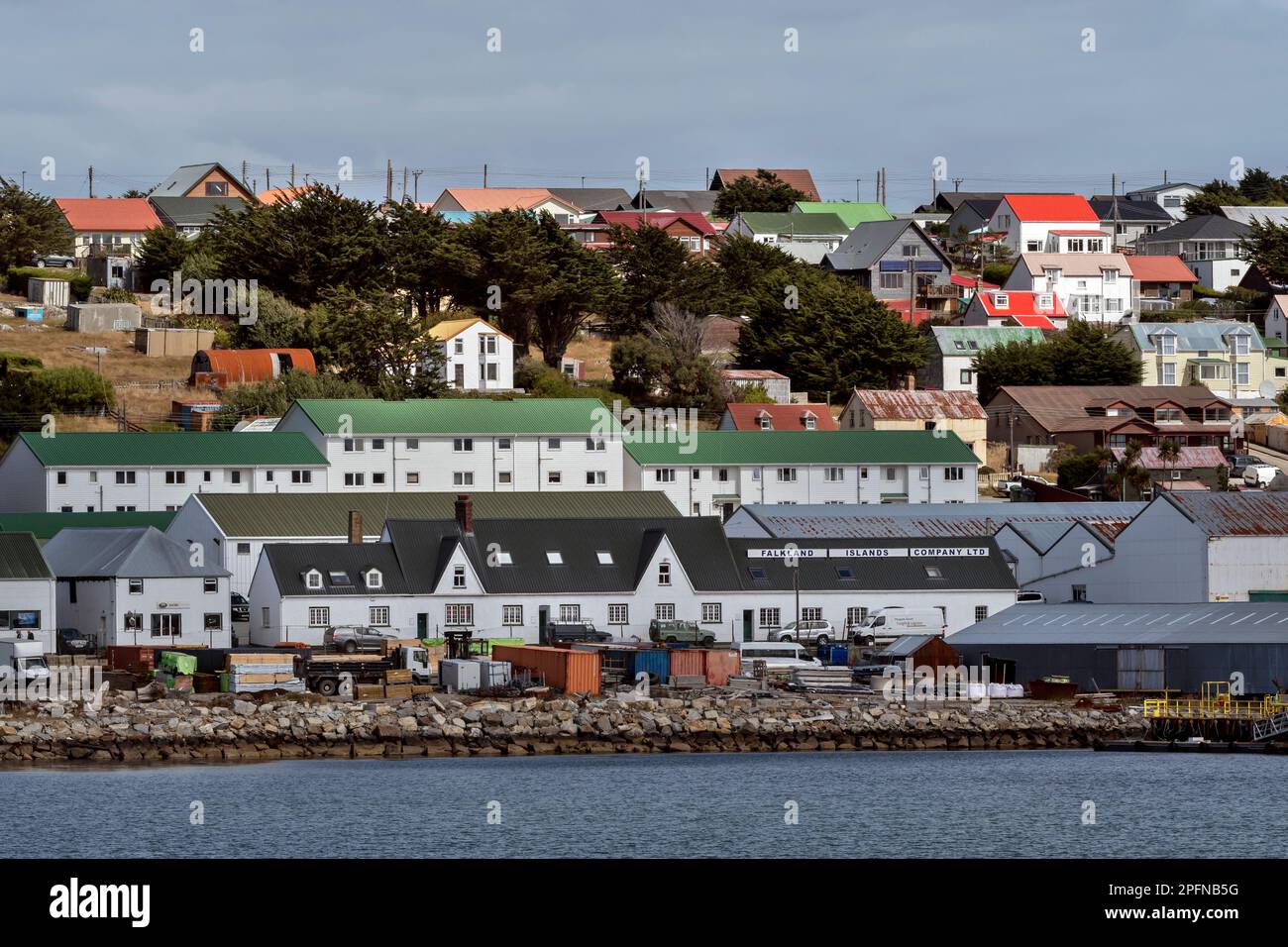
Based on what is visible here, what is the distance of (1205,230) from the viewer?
142 meters

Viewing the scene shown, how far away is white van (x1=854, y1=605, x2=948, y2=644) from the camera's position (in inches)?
2411

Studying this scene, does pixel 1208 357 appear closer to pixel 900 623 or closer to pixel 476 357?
pixel 476 357

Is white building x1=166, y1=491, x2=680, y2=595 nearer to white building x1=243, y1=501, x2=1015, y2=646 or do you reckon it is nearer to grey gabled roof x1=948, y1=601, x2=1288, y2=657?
white building x1=243, y1=501, x2=1015, y2=646

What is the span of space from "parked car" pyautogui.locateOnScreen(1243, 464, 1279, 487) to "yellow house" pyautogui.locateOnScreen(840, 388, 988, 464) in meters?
12.3

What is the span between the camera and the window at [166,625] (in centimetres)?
5900

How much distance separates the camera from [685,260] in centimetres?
11031

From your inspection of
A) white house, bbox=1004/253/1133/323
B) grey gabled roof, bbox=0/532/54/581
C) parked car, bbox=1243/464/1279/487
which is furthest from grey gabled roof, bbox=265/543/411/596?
white house, bbox=1004/253/1133/323

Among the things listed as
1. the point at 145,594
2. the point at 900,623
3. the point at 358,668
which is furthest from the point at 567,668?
Result: the point at 145,594

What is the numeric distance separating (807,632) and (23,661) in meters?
23.6

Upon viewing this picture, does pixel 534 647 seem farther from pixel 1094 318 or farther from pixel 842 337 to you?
pixel 1094 318

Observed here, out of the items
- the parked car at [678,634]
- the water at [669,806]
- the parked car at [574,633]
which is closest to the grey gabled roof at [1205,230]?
the parked car at [678,634]

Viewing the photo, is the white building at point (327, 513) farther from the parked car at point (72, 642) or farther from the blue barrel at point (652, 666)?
the blue barrel at point (652, 666)
